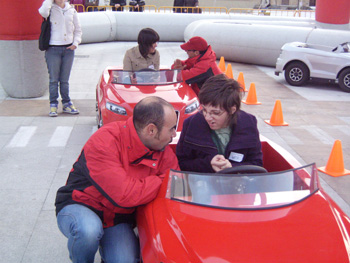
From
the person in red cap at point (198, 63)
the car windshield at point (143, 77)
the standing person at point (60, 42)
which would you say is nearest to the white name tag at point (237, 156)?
the car windshield at point (143, 77)

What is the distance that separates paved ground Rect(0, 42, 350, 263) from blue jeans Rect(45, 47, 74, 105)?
0.48m

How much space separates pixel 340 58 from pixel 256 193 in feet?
26.8

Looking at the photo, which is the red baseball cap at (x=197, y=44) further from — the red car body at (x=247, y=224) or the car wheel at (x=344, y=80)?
the car wheel at (x=344, y=80)

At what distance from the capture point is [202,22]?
14711mm

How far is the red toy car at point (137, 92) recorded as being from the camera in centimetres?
543

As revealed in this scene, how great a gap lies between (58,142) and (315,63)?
262 inches

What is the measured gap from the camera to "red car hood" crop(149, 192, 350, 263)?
205 centimetres

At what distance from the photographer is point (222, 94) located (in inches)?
120

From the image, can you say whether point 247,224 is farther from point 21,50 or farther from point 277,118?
point 21,50

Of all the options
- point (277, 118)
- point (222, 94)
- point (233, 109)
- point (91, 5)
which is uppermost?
point (91, 5)

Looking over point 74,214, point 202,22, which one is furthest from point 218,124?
point 202,22

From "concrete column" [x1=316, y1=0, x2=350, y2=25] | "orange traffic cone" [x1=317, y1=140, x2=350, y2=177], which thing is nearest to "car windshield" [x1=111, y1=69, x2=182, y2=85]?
"orange traffic cone" [x1=317, y1=140, x2=350, y2=177]

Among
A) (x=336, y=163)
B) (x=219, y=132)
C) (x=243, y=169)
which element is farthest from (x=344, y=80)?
(x=243, y=169)

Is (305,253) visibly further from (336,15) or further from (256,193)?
(336,15)
